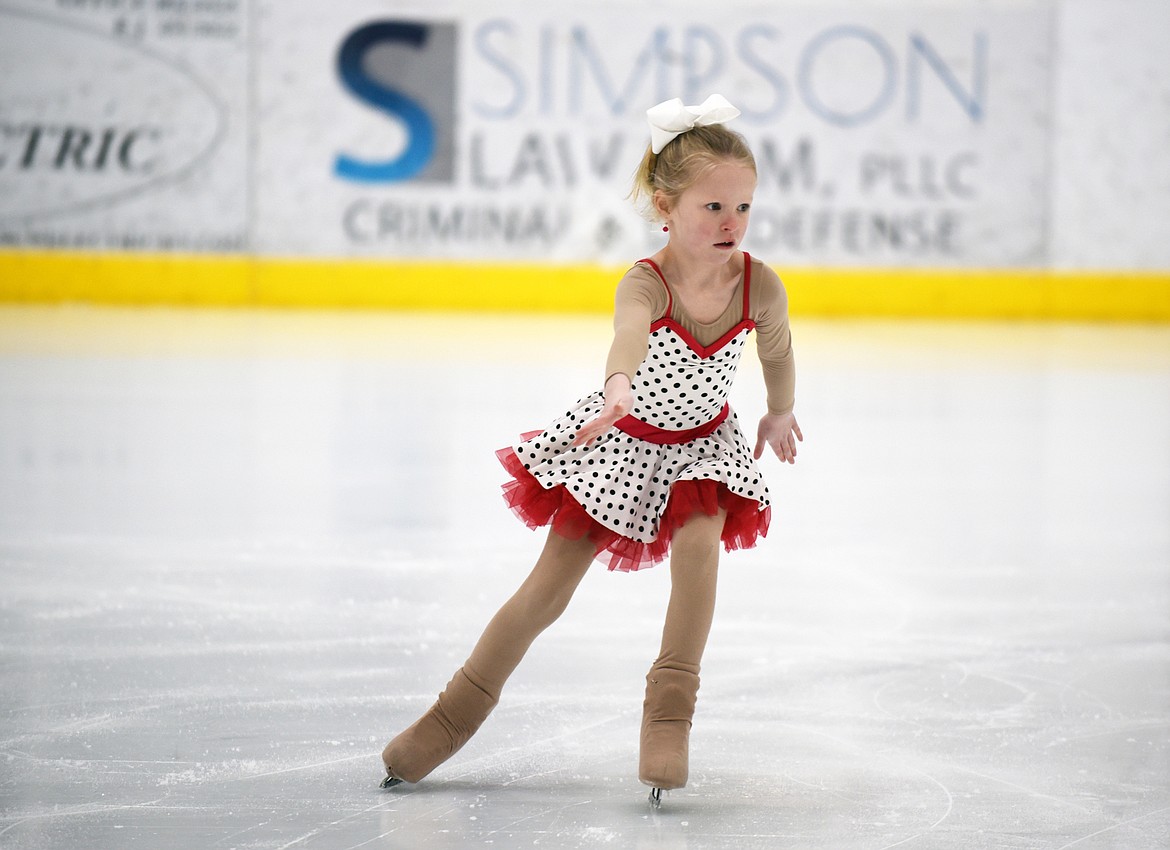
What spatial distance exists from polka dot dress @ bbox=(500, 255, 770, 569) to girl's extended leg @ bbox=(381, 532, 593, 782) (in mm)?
48

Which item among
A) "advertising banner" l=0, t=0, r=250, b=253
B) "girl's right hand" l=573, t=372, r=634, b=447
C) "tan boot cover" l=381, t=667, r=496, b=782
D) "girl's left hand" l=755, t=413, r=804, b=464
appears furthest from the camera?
"advertising banner" l=0, t=0, r=250, b=253

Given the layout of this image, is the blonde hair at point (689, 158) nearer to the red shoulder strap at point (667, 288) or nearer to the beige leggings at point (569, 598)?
the red shoulder strap at point (667, 288)

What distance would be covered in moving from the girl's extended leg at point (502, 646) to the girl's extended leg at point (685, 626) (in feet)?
0.43

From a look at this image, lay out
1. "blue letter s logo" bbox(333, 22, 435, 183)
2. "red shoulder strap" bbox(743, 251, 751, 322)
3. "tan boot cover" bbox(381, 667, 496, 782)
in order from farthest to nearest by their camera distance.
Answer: "blue letter s logo" bbox(333, 22, 435, 183) → "red shoulder strap" bbox(743, 251, 751, 322) → "tan boot cover" bbox(381, 667, 496, 782)

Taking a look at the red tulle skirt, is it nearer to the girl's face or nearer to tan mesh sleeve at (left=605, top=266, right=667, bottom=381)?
tan mesh sleeve at (left=605, top=266, right=667, bottom=381)

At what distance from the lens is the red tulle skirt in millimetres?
1911

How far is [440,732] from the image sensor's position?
6.19 feet

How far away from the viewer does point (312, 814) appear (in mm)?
1731

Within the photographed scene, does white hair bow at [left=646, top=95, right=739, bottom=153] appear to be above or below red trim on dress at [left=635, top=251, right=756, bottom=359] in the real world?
above

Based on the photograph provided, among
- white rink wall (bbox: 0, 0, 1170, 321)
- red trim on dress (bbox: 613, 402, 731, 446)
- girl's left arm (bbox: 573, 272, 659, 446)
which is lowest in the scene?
red trim on dress (bbox: 613, 402, 731, 446)

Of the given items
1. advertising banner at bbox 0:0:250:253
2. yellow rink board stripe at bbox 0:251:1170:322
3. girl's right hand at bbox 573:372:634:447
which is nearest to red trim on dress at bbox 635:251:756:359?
girl's right hand at bbox 573:372:634:447

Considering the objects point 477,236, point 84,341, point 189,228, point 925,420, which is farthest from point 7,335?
point 925,420

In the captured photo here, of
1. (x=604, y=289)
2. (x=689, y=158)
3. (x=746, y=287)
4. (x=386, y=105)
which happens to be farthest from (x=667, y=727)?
(x=386, y=105)

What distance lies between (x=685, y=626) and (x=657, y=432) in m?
0.26
